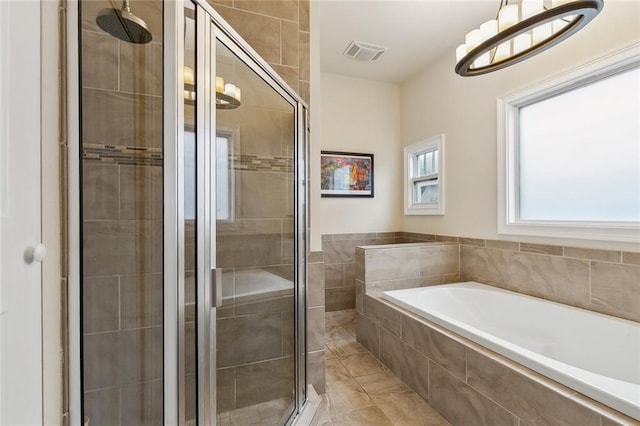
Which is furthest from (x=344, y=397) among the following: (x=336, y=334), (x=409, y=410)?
(x=336, y=334)

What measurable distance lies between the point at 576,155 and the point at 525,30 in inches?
49.1

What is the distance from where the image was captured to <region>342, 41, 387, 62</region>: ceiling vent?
2850 mm

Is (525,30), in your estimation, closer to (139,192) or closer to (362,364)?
(139,192)

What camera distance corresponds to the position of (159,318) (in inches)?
35.1

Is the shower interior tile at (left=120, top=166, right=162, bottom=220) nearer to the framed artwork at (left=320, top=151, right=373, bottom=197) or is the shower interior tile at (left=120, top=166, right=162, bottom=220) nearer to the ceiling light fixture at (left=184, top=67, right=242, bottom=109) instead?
the ceiling light fixture at (left=184, top=67, right=242, bottom=109)

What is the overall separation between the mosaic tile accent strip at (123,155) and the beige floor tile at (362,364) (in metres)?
1.97

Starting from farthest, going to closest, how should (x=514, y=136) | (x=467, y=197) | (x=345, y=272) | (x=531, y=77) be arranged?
1. (x=345, y=272)
2. (x=467, y=197)
3. (x=514, y=136)
4. (x=531, y=77)

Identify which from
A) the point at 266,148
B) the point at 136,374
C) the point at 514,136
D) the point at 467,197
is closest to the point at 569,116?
the point at 514,136

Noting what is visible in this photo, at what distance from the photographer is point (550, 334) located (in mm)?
1972

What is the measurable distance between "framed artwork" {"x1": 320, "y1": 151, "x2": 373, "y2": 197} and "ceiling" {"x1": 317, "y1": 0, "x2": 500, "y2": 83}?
1003mm

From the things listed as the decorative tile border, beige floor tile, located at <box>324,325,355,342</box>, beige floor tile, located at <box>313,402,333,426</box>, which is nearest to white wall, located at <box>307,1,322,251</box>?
beige floor tile, located at <box>313,402,333,426</box>

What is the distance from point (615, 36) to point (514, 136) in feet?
2.69

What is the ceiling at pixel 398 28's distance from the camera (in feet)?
7.62

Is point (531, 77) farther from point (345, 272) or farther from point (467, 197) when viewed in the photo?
point (345, 272)
